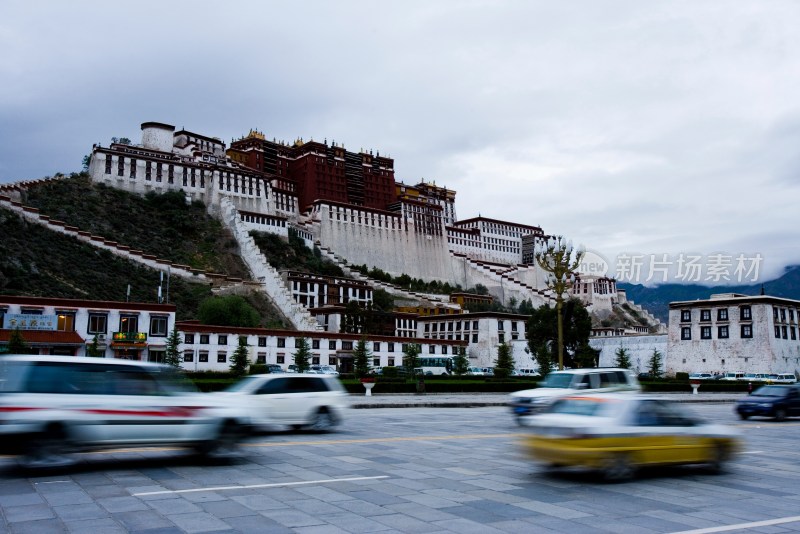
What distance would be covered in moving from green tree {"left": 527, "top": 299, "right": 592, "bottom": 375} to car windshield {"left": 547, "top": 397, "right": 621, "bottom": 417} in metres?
46.6

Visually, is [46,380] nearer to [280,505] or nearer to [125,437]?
[125,437]

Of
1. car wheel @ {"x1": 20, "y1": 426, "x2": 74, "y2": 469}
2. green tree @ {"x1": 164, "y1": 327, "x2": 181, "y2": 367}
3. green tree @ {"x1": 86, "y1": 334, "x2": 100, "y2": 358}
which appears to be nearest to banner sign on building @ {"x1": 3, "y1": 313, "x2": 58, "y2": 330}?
green tree @ {"x1": 86, "y1": 334, "x2": 100, "y2": 358}

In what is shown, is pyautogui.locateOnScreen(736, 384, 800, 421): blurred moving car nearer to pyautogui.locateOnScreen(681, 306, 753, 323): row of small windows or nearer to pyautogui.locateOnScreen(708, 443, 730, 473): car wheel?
pyautogui.locateOnScreen(708, 443, 730, 473): car wheel

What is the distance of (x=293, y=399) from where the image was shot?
667 inches

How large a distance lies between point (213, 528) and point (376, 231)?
115062 mm

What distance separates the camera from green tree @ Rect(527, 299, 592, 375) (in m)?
61.5

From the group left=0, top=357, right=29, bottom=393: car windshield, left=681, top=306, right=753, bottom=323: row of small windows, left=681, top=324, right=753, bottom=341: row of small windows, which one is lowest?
left=0, top=357, right=29, bottom=393: car windshield

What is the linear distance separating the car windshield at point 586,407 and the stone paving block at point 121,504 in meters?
A: 6.37

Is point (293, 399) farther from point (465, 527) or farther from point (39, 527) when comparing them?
point (465, 527)

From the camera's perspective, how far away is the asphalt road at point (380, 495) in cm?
755

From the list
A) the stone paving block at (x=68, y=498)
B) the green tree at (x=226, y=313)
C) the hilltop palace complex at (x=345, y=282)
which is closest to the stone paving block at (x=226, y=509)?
the stone paving block at (x=68, y=498)

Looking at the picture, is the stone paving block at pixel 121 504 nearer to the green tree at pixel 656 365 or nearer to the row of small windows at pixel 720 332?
the green tree at pixel 656 365

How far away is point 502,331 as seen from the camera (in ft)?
270

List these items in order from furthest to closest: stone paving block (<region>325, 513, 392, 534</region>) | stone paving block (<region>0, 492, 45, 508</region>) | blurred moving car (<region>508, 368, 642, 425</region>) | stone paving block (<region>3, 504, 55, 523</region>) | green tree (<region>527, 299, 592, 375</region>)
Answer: green tree (<region>527, 299, 592, 375</region>) < blurred moving car (<region>508, 368, 642, 425</region>) < stone paving block (<region>0, 492, 45, 508</region>) < stone paving block (<region>3, 504, 55, 523</region>) < stone paving block (<region>325, 513, 392, 534</region>)
